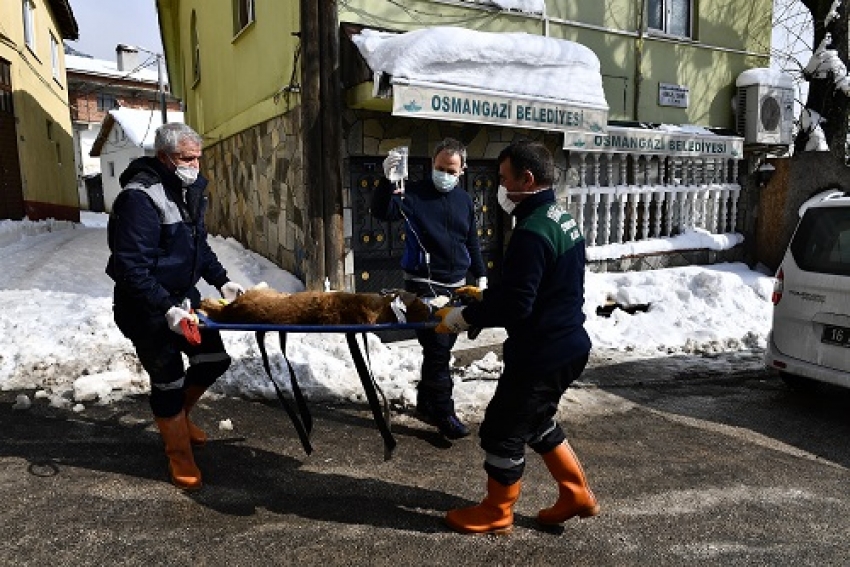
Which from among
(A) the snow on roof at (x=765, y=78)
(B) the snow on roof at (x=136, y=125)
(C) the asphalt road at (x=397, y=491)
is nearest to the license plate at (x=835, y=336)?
(C) the asphalt road at (x=397, y=491)

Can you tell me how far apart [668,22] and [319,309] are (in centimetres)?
915

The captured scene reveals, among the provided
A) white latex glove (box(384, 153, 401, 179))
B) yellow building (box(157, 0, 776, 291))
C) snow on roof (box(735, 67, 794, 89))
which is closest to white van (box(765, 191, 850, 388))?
yellow building (box(157, 0, 776, 291))

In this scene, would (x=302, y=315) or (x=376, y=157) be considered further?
(x=376, y=157)

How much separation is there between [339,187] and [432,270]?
301 centimetres

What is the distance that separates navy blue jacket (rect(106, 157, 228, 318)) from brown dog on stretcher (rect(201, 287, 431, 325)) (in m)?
0.33

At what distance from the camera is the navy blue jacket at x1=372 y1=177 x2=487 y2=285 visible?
409 centimetres

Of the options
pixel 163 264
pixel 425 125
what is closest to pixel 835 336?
pixel 163 264

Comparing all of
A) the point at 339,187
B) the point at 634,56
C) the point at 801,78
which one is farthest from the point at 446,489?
the point at 801,78

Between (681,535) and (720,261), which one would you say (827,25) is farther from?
(681,535)

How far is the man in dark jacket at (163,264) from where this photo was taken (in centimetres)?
307

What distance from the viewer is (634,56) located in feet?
31.0

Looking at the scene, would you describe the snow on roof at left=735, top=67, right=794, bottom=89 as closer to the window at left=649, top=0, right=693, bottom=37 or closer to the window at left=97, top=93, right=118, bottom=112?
the window at left=649, top=0, right=693, bottom=37

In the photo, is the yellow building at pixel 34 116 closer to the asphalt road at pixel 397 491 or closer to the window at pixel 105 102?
the asphalt road at pixel 397 491

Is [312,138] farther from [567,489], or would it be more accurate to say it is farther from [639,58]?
[639,58]
